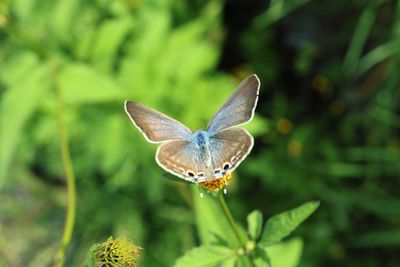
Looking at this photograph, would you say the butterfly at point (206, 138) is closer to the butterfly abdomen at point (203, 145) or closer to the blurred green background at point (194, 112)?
the butterfly abdomen at point (203, 145)

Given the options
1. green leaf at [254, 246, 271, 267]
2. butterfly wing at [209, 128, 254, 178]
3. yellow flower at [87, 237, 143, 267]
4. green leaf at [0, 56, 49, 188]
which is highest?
green leaf at [0, 56, 49, 188]

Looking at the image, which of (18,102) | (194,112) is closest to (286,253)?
(194,112)

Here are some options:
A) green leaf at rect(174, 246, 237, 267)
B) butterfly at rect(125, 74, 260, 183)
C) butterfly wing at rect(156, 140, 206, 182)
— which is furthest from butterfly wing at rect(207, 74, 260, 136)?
green leaf at rect(174, 246, 237, 267)

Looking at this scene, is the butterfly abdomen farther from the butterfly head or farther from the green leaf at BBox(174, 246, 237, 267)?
the green leaf at BBox(174, 246, 237, 267)

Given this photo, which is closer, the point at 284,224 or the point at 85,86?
the point at 284,224

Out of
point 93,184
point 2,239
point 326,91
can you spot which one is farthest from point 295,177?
point 2,239

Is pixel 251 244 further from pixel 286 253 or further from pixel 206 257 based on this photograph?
pixel 286 253
